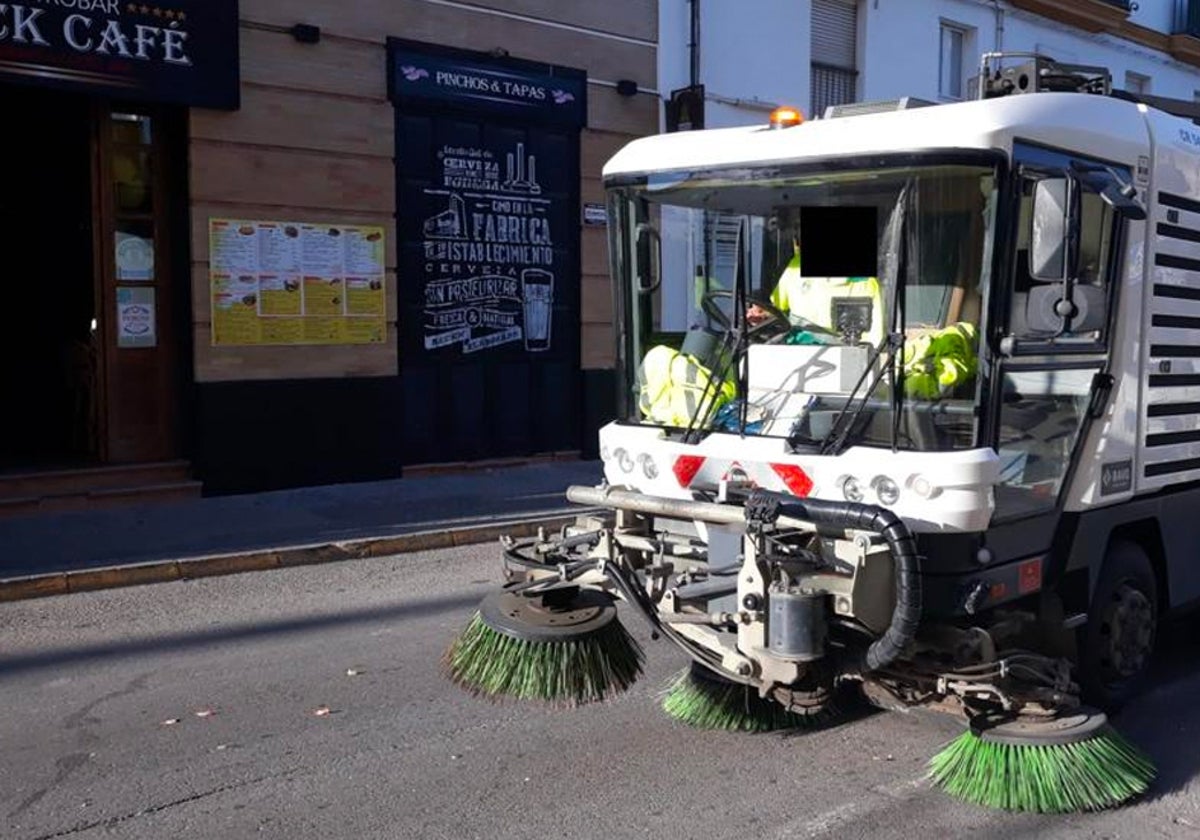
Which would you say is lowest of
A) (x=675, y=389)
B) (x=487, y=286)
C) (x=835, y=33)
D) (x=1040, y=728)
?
(x=1040, y=728)

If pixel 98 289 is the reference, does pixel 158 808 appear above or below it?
below

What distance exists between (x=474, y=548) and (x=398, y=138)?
471 centimetres

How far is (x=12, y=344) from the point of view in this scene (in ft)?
44.0

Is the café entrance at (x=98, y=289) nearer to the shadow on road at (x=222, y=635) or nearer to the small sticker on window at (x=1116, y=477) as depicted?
the shadow on road at (x=222, y=635)

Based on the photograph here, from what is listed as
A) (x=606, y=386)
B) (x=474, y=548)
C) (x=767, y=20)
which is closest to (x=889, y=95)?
(x=767, y=20)

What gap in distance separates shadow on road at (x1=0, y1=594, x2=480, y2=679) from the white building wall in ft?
29.0

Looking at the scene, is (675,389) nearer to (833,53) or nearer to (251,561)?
(251,561)

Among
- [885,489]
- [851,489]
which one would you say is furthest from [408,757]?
[885,489]

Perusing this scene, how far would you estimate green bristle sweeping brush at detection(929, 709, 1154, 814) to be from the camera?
4.69 m

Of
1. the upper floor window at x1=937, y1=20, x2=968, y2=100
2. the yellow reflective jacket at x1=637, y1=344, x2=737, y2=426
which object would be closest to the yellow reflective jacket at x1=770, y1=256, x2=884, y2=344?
the yellow reflective jacket at x1=637, y1=344, x2=737, y2=426

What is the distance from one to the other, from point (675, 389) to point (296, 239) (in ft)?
24.7

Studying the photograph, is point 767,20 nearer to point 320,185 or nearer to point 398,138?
→ point 398,138

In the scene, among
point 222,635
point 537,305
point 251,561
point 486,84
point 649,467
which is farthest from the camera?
point 537,305

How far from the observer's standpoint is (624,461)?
5.70 m
